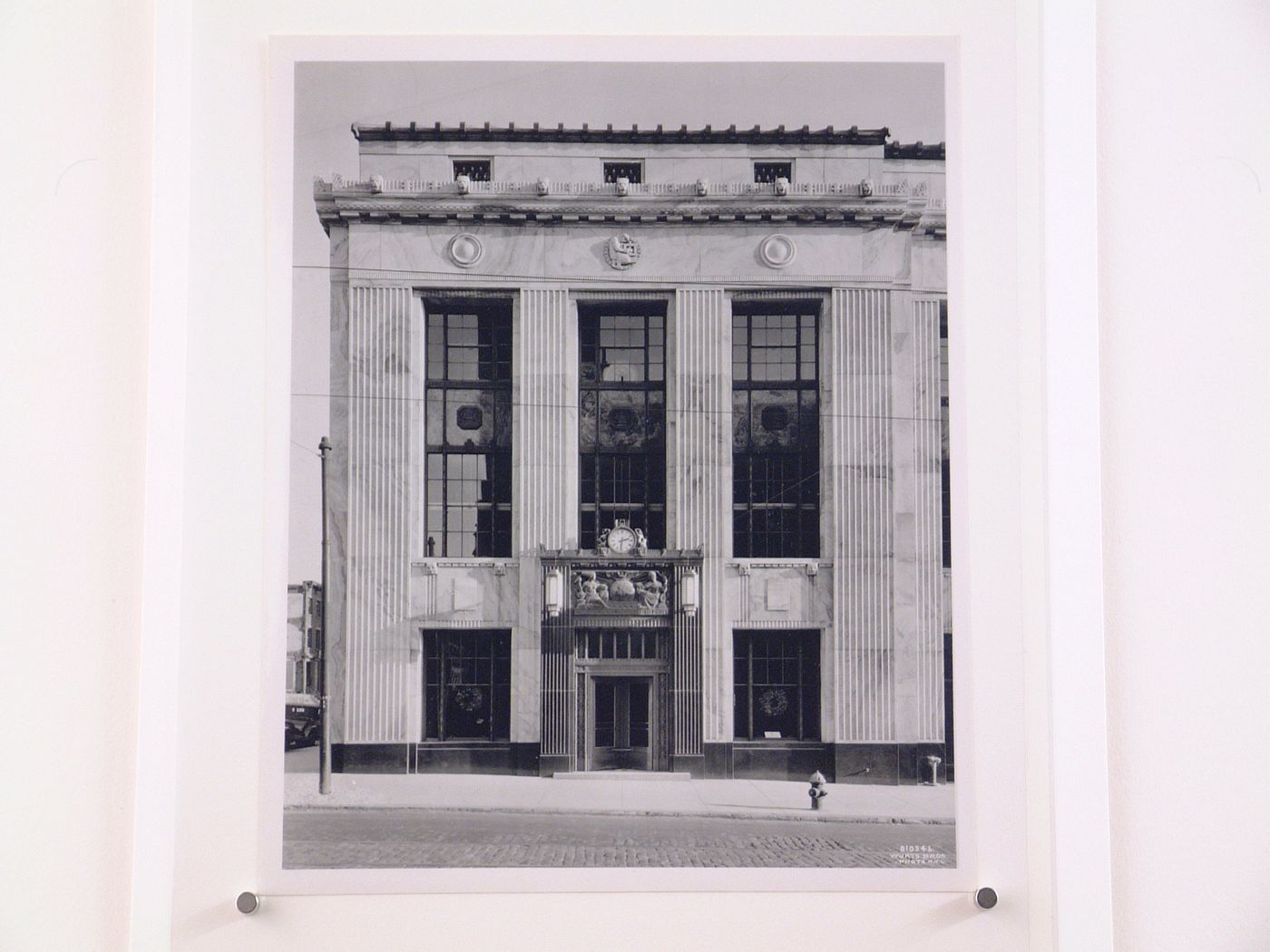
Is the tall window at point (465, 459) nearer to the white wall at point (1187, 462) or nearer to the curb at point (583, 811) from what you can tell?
the curb at point (583, 811)

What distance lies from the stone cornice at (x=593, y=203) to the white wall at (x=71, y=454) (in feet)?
1.74

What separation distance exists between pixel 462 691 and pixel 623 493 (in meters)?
0.63

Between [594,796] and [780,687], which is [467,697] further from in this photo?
[780,687]

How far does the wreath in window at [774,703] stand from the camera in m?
2.52

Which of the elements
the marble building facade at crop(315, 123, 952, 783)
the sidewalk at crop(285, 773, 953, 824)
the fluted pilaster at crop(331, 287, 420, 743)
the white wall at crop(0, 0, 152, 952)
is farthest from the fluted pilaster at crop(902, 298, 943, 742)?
the white wall at crop(0, 0, 152, 952)

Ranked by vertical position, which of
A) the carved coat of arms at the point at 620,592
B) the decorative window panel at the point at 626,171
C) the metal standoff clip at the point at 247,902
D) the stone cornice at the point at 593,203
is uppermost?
the decorative window panel at the point at 626,171

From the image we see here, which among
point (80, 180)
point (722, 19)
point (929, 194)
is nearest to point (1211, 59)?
point (929, 194)

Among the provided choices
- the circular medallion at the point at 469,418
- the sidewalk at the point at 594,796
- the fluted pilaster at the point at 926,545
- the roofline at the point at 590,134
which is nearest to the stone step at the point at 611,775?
the sidewalk at the point at 594,796

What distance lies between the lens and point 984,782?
8.29ft

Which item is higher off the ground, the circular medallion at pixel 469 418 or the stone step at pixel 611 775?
the circular medallion at pixel 469 418

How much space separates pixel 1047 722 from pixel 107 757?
2248 mm

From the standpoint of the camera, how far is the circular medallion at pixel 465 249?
8.45 ft

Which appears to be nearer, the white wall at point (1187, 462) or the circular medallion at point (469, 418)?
the white wall at point (1187, 462)

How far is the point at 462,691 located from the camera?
8.23ft
